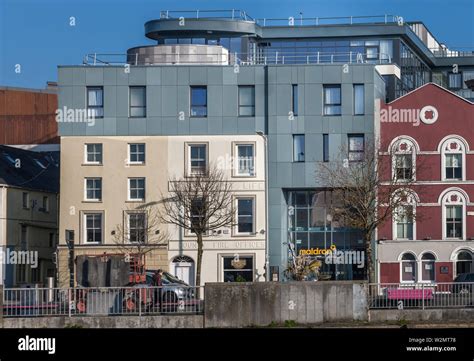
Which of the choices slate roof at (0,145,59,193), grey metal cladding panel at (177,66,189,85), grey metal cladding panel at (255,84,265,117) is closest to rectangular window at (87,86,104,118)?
grey metal cladding panel at (177,66,189,85)

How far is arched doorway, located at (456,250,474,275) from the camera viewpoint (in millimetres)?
70312

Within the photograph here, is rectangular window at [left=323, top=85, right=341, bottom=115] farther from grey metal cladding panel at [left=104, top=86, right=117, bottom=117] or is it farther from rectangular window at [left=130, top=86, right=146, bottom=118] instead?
grey metal cladding panel at [left=104, top=86, right=117, bottom=117]

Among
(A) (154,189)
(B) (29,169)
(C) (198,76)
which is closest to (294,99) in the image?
(C) (198,76)

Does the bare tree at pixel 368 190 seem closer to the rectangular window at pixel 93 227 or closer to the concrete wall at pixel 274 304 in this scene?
the rectangular window at pixel 93 227

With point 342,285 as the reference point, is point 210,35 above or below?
above

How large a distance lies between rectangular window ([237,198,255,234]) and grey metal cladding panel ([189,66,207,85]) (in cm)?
831

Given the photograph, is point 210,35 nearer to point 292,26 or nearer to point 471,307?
point 292,26

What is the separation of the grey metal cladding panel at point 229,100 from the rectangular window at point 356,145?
779cm

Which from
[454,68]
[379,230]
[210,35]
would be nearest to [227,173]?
[379,230]

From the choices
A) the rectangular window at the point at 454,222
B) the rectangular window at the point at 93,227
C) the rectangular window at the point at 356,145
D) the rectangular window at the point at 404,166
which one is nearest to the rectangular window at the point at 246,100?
the rectangular window at the point at 356,145

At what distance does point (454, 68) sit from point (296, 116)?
2281cm

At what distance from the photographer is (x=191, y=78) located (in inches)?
2862
